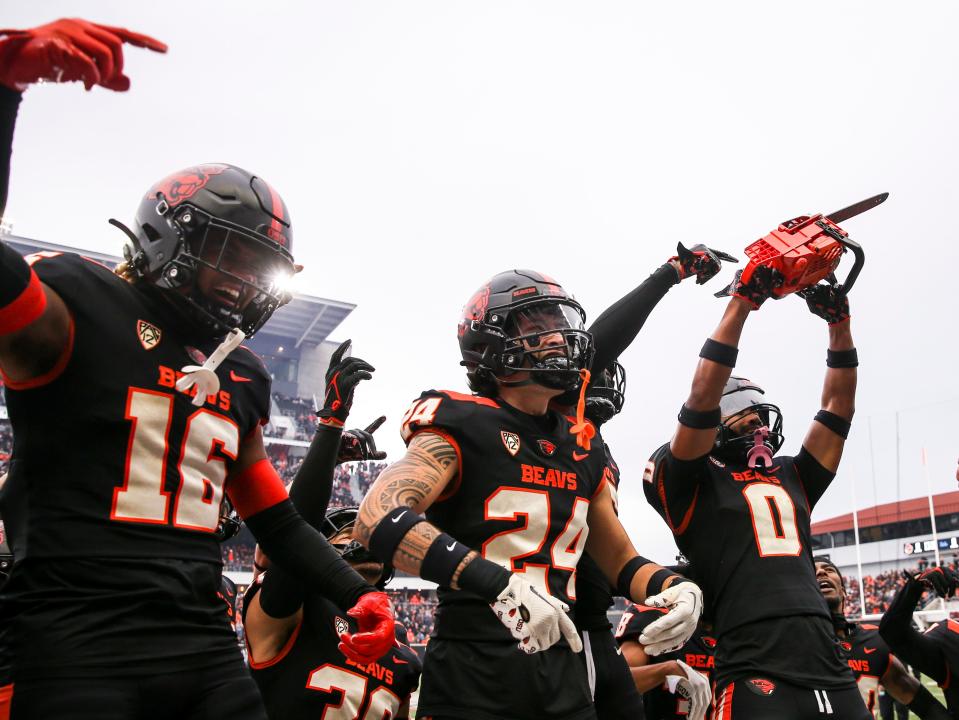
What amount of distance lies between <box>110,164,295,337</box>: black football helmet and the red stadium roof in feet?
172

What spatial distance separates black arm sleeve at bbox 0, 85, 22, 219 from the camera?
88.9 inches

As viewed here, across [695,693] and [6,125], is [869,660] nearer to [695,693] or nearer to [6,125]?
[695,693]

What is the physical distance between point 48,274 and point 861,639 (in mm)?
8443

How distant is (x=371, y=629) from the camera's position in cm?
305

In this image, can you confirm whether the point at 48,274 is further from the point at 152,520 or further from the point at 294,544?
the point at 294,544

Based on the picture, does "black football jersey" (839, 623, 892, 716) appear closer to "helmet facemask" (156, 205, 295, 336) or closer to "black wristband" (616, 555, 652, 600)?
"black wristband" (616, 555, 652, 600)

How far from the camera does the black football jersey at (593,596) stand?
456 cm

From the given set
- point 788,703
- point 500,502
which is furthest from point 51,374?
point 788,703

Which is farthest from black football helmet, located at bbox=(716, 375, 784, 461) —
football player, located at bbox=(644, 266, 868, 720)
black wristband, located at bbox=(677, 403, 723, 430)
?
black wristband, located at bbox=(677, 403, 723, 430)

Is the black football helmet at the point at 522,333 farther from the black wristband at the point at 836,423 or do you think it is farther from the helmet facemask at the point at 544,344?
the black wristband at the point at 836,423

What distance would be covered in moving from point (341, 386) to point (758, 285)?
235 centimetres

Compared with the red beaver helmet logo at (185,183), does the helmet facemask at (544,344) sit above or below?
below

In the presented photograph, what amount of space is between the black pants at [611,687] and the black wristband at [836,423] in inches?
79.5

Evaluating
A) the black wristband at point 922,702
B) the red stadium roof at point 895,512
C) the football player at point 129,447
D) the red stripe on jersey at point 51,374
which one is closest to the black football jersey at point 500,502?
the football player at point 129,447
